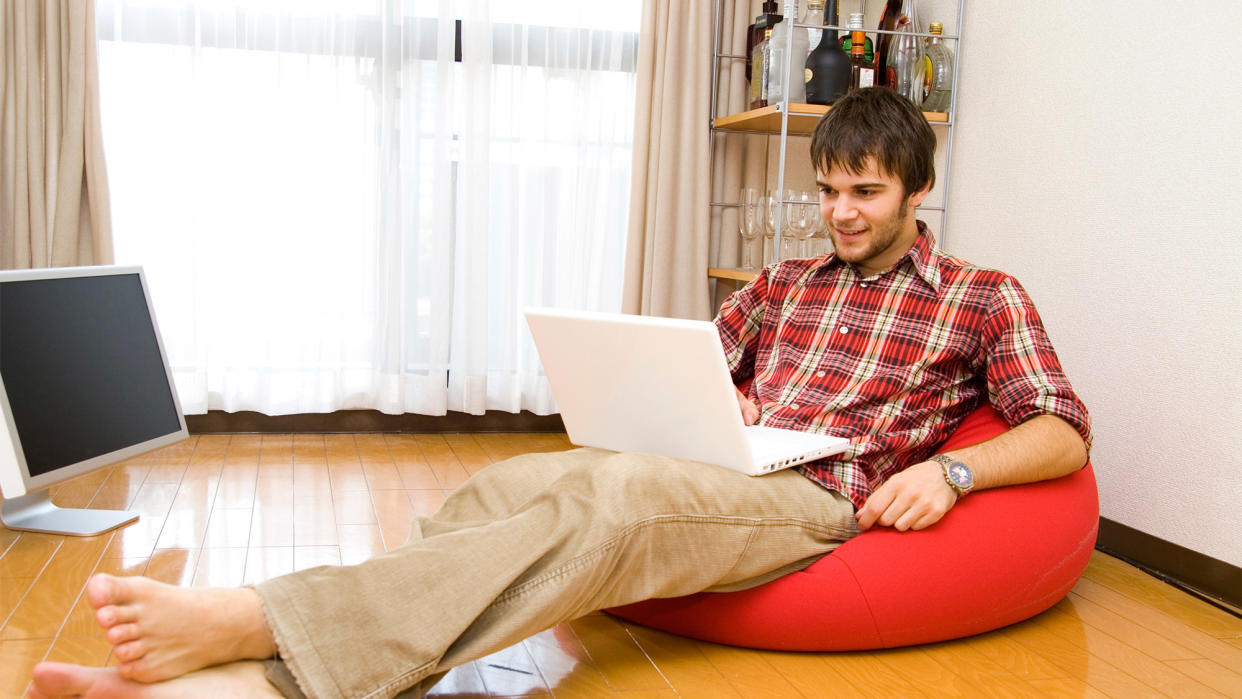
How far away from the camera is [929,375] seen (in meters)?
1.84

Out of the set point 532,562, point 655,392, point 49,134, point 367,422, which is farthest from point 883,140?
point 49,134

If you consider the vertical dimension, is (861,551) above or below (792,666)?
above

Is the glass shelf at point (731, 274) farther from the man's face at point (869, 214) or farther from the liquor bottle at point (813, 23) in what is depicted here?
the man's face at point (869, 214)

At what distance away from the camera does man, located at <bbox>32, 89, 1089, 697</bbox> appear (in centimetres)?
123

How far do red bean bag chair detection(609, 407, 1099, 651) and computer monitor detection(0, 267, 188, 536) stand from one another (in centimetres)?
119

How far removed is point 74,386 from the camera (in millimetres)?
2184

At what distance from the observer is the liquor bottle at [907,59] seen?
2.95 metres

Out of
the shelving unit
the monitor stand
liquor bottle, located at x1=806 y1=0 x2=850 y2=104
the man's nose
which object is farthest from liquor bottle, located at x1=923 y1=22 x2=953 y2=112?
the monitor stand

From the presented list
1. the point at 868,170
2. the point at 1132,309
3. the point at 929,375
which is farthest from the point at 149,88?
the point at 1132,309

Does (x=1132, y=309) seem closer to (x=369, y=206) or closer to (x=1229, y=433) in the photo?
(x=1229, y=433)

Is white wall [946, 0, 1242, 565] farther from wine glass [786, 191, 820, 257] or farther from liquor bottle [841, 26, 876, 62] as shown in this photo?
wine glass [786, 191, 820, 257]

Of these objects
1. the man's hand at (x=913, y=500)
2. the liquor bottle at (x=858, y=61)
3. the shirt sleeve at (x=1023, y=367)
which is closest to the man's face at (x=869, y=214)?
the shirt sleeve at (x=1023, y=367)

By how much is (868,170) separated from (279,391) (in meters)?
2.11

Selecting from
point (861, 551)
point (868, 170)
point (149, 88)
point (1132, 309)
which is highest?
point (149, 88)
